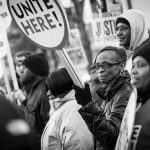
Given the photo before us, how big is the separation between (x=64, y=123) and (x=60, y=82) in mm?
471

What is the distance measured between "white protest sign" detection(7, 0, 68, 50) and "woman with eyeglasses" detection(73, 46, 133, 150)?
43 cm

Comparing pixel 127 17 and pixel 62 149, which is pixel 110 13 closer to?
pixel 127 17

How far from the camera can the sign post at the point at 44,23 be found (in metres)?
3.29

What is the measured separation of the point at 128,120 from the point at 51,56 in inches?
1014

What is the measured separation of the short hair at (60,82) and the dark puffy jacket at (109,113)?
2.28 ft

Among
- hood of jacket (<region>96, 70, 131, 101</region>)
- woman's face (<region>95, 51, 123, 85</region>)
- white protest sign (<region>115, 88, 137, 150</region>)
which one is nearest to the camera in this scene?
white protest sign (<region>115, 88, 137, 150</region>)

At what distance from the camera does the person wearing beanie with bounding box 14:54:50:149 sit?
546 cm

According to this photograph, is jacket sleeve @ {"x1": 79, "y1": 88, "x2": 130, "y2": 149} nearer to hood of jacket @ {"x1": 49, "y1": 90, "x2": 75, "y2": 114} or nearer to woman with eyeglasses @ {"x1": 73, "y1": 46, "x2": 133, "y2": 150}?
woman with eyeglasses @ {"x1": 73, "y1": 46, "x2": 133, "y2": 150}

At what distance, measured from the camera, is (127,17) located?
4.46 metres

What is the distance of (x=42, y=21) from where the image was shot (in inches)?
133

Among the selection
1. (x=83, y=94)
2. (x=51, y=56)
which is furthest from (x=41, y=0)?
(x=51, y=56)

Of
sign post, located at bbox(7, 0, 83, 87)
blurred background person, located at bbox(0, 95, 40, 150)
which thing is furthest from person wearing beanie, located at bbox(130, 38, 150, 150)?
blurred background person, located at bbox(0, 95, 40, 150)

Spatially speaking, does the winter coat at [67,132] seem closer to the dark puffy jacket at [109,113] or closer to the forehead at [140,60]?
the dark puffy jacket at [109,113]

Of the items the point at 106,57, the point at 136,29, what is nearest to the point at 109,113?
the point at 106,57
